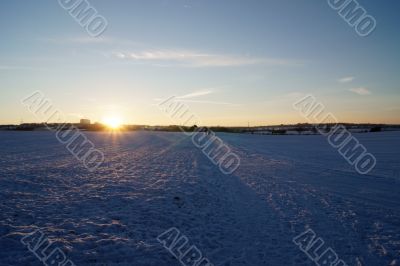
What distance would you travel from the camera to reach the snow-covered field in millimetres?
8586

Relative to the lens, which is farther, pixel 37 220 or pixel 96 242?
pixel 37 220

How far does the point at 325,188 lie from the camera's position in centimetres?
1675

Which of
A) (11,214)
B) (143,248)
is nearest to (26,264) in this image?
(143,248)

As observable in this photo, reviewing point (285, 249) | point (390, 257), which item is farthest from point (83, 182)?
point (390, 257)

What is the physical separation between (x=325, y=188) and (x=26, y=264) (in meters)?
13.5

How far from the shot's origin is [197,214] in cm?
1211

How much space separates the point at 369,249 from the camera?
29.7 feet

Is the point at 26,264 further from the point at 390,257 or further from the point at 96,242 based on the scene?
the point at 390,257

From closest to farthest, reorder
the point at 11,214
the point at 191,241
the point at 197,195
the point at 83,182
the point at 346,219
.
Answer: the point at 191,241
the point at 11,214
the point at 346,219
the point at 197,195
the point at 83,182

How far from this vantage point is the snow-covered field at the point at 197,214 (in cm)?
859

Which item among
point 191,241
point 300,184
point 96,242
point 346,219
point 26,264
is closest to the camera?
point 26,264

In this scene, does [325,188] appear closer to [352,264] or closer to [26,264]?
[352,264]

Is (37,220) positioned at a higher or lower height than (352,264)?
higher

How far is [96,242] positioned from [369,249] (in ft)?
23.4
